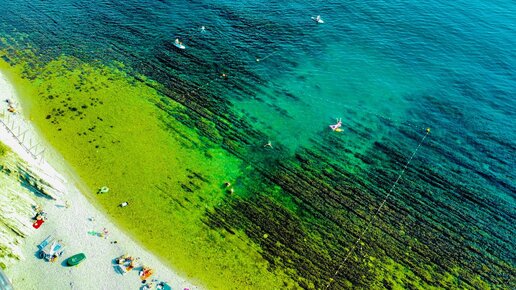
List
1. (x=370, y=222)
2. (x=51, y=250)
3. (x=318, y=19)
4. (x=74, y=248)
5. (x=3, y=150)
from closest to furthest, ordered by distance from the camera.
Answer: (x=51, y=250) < (x=74, y=248) < (x=3, y=150) < (x=370, y=222) < (x=318, y=19)

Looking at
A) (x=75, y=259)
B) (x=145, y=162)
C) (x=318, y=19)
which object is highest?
(x=318, y=19)

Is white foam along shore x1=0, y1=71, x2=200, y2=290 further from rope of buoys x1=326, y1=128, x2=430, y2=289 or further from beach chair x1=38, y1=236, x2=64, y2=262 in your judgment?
rope of buoys x1=326, y1=128, x2=430, y2=289

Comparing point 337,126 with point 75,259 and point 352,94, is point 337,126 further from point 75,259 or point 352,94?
point 75,259

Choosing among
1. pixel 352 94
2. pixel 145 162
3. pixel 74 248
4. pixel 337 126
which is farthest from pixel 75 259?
pixel 352 94

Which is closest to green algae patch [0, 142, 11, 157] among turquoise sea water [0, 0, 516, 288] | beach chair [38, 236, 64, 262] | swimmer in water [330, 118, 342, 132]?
beach chair [38, 236, 64, 262]

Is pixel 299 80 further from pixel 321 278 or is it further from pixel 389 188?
pixel 321 278

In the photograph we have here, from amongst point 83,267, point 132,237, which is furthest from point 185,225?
point 83,267

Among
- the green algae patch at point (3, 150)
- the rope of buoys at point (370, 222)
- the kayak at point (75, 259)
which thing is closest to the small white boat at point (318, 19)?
the rope of buoys at point (370, 222)
